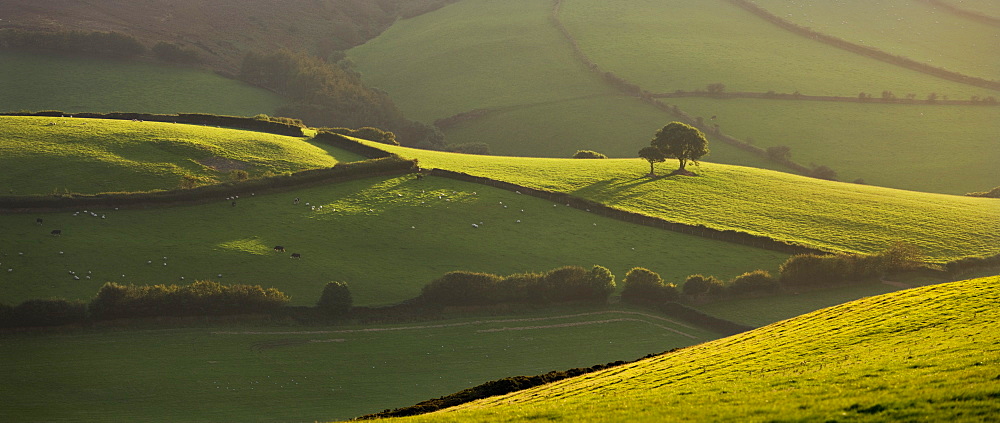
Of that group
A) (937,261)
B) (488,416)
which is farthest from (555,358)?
(937,261)

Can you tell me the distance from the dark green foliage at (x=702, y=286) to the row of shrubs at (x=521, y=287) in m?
7.39

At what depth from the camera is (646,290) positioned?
80.0m

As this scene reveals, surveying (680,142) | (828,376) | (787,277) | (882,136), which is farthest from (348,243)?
(882,136)

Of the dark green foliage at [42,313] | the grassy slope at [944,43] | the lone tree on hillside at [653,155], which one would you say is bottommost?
the dark green foliage at [42,313]

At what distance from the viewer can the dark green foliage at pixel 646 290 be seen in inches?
3150

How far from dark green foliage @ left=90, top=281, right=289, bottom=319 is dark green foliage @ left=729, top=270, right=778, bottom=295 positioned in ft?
138

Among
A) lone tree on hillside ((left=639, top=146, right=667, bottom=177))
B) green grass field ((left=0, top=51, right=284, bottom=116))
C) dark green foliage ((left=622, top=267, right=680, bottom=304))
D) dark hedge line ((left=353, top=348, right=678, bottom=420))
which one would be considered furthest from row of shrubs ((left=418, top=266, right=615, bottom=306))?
green grass field ((left=0, top=51, right=284, bottom=116))

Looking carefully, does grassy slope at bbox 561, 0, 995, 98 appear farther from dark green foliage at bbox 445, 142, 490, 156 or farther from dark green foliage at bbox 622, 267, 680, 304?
dark green foliage at bbox 622, 267, 680, 304

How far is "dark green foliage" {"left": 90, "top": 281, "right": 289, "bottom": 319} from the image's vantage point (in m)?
66.0

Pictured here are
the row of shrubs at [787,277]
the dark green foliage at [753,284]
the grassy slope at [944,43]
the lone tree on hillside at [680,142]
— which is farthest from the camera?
the grassy slope at [944,43]

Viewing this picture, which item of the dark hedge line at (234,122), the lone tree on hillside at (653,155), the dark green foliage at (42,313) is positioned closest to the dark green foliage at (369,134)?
the dark hedge line at (234,122)

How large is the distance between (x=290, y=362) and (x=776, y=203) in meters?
65.4

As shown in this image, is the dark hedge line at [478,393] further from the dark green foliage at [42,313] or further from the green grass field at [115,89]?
the green grass field at [115,89]

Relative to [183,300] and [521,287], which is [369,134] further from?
[183,300]
